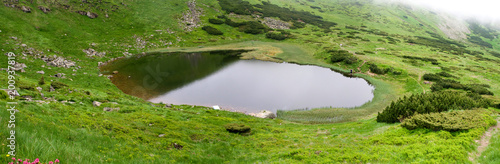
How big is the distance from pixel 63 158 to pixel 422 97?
36.7 meters

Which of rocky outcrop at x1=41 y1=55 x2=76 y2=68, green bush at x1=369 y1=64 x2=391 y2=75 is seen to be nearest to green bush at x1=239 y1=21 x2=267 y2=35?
green bush at x1=369 y1=64 x2=391 y2=75

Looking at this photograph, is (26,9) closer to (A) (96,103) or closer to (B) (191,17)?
(B) (191,17)

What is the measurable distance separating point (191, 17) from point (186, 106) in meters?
85.9

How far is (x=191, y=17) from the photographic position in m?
113

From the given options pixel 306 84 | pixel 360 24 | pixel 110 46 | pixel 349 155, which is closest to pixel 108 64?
pixel 110 46

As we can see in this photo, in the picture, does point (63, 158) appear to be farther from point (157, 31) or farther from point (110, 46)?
point (157, 31)

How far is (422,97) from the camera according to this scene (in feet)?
97.1

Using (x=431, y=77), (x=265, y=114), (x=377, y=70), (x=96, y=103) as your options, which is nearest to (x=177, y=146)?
(x=96, y=103)

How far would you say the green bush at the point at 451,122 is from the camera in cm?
1897

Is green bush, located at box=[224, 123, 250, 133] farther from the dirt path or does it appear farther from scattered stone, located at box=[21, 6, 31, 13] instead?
scattered stone, located at box=[21, 6, 31, 13]

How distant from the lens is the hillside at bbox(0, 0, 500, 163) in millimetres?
14922

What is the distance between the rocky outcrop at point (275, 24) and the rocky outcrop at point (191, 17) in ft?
130

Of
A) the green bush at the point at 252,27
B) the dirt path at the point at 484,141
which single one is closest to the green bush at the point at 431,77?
the dirt path at the point at 484,141

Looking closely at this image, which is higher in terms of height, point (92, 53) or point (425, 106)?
point (92, 53)
